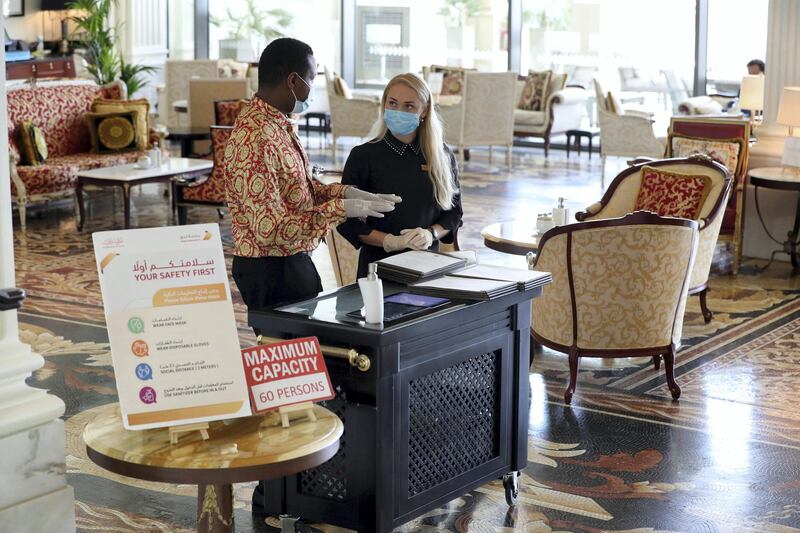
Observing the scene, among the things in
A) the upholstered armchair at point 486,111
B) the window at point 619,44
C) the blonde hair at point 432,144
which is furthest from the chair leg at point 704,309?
the window at point 619,44

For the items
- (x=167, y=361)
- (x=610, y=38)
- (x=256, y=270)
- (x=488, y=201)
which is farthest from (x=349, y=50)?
(x=167, y=361)

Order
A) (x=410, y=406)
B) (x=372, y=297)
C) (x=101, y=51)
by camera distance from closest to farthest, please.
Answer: (x=372, y=297), (x=410, y=406), (x=101, y=51)

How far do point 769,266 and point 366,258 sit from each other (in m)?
5.00

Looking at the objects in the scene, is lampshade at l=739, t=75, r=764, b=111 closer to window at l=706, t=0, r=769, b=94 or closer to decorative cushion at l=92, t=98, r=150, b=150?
window at l=706, t=0, r=769, b=94

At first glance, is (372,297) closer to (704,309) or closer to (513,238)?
(513,238)

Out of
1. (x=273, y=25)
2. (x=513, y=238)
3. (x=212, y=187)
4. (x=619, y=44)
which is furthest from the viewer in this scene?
(x=273, y=25)

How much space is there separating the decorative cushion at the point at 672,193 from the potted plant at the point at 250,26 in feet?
37.9

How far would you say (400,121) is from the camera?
14.4 ft

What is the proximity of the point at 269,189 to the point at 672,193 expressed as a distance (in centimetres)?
372

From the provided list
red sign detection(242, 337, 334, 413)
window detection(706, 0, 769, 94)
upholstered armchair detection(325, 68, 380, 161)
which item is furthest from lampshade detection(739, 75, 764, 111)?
red sign detection(242, 337, 334, 413)

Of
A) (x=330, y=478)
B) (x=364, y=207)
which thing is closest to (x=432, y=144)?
(x=364, y=207)

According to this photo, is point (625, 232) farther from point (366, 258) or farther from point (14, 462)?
point (14, 462)

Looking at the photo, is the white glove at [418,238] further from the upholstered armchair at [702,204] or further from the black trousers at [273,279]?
the upholstered armchair at [702,204]

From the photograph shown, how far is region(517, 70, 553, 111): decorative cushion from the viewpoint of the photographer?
14594 millimetres
